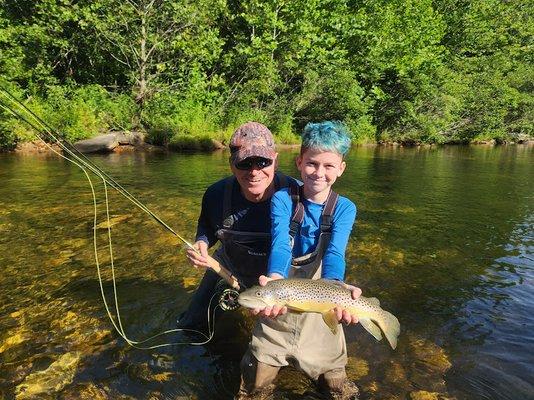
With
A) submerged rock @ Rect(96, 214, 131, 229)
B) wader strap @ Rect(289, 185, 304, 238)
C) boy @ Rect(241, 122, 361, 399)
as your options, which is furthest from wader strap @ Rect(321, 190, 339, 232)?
submerged rock @ Rect(96, 214, 131, 229)

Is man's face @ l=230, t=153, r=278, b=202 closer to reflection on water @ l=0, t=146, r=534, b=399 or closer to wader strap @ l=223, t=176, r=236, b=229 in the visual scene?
wader strap @ l=223, t=176, r=236, b=229

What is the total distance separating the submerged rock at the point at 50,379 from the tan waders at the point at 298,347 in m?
→ 1.46

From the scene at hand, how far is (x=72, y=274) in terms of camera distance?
19.3ft

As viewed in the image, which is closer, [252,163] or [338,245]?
[338,245]

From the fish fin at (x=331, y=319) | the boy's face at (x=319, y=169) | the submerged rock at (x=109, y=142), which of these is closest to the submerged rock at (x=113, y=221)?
the boy's face at (x=319, y=169)

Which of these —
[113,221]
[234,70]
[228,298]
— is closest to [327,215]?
[228,298]

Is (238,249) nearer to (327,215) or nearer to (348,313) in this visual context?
(327,215)

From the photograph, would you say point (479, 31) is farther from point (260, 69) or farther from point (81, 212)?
point (81, 212)

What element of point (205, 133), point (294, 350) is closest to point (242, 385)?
point (294, 350)

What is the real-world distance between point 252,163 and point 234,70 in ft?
80.5

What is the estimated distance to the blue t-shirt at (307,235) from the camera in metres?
3.10

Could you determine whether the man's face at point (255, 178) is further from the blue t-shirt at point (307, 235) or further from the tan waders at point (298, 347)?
the tan waders at point (298, 347)

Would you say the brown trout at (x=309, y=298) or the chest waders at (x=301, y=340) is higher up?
the brown trout at (x=309, y=298)

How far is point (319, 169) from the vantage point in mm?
3154
